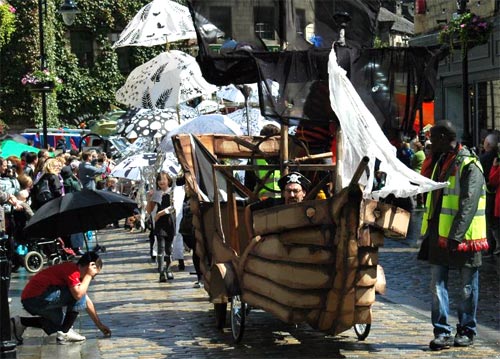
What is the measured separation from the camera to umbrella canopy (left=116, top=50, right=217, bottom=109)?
19.3 meters

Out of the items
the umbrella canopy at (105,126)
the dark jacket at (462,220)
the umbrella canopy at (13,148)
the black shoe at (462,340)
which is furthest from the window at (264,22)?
the umbrella canopy at (105,126)

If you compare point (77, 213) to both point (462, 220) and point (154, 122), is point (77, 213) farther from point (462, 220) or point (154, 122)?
point (154, 122)

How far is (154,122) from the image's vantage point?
2325cm

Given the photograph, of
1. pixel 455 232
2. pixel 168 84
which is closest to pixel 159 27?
pixel 168 84

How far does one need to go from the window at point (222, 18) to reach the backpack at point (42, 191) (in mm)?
7896

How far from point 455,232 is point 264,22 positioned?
294 cm

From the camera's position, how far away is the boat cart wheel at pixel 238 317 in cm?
1008

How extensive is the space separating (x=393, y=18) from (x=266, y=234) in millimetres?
82009

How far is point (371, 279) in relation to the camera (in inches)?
352

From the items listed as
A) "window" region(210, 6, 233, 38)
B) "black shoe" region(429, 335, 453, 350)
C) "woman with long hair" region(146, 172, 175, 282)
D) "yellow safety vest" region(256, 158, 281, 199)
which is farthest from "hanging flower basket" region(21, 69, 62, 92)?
"black shoe" region(429, 335, 453, 350)

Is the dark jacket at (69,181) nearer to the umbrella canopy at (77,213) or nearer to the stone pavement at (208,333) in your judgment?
the stone pavement at (208,333)

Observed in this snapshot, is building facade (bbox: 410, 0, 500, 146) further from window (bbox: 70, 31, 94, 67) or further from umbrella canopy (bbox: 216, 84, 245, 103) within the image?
window (bbox: 70, 31, 94, 67)

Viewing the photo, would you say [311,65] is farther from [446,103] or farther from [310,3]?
[446,103]

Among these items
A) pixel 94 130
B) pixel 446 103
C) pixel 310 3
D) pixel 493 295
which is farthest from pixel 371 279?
pixel 94 130
